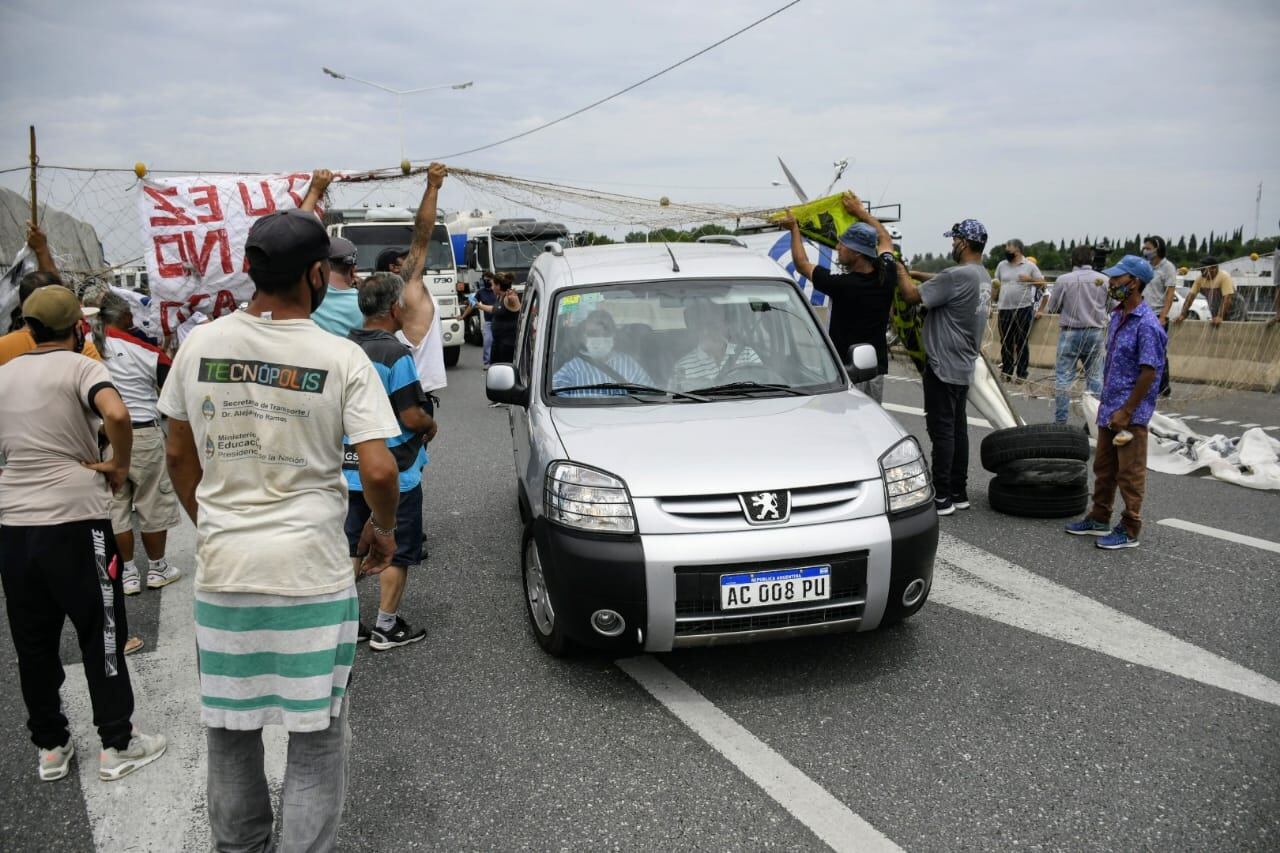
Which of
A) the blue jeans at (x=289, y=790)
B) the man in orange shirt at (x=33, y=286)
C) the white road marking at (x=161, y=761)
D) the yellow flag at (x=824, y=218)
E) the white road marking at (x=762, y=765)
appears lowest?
the white road marking at (x=161, y=761)

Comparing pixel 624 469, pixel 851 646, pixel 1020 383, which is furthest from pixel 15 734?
pixel 1020 383

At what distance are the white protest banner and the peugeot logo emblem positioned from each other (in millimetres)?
3769

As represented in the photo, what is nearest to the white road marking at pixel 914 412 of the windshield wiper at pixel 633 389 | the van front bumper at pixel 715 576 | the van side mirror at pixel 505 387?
the windshield wiper at pixel 633 389

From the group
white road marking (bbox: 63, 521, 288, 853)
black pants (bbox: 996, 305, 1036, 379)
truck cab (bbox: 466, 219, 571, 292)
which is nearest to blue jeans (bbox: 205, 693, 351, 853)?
white road marking (bbox: 63, 521, 288, 853)

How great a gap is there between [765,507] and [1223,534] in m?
3.97

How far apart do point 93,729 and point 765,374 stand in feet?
11.4

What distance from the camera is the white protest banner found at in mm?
5434

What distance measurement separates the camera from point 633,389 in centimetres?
436

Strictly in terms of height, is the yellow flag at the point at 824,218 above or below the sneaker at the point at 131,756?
above

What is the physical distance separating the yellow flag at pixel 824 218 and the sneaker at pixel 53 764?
5605 millimetres

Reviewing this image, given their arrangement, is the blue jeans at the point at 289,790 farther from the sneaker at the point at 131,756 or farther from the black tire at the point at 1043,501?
the black tire at the point at 1043,501

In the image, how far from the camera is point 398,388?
3859 mm

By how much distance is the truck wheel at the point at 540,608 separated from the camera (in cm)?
388

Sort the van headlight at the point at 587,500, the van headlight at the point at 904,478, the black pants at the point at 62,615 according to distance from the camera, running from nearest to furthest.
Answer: the black pants at the point at 62,615 < the van headlight at the point at 587,500 < the van headlight at the point at 904,478
